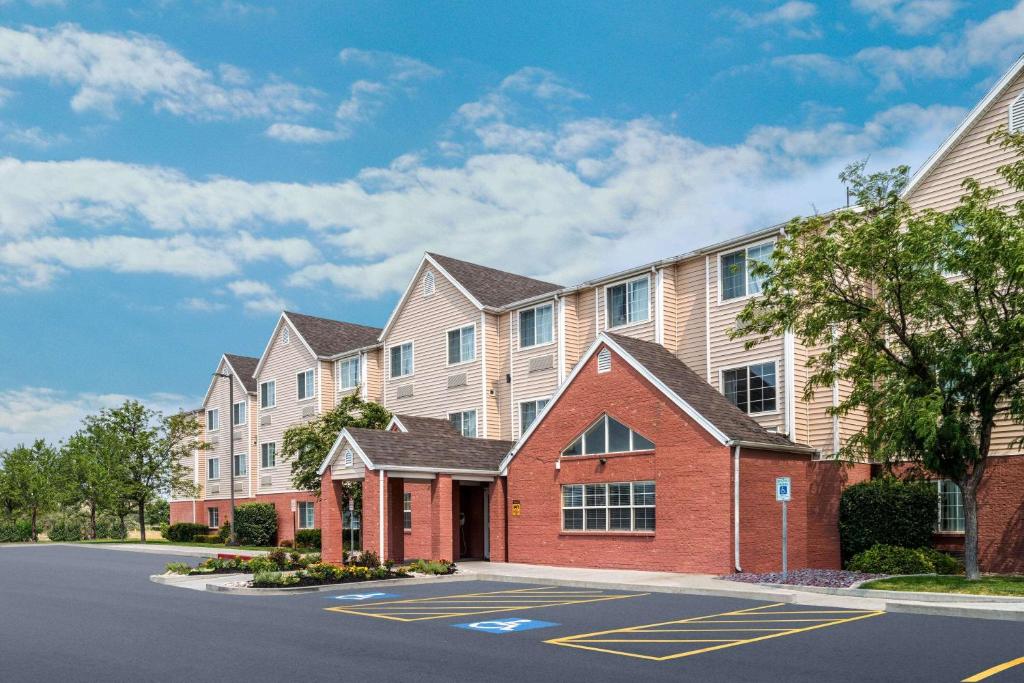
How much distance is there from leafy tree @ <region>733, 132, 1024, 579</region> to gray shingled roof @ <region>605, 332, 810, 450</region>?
10.9 ft

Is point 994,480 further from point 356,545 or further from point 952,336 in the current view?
point 356,545

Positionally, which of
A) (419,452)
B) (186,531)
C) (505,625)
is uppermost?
(419,452)

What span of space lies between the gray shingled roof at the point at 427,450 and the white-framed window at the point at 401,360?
27.6ft

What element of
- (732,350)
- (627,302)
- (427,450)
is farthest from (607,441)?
(627,302)

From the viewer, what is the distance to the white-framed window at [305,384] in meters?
49.8

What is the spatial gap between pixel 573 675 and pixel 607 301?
76.3ft

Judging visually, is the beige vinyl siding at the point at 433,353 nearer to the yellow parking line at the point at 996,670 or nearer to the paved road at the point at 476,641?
the paved road at the point at 476,641

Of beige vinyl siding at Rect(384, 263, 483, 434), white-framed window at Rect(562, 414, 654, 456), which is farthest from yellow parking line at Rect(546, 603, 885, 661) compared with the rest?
beige vinyl siding at Rect(384, 263, 483, 434)

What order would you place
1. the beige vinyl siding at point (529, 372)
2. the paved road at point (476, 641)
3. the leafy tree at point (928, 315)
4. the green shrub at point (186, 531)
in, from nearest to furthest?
the paved road at point (476, 641)
the leafy tree at point (928, 315)
the beige vinyl siding at point (529, 372)
the green shrub at point (186, 531)

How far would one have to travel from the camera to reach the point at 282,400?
52.3 metres

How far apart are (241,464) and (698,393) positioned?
37945 mm

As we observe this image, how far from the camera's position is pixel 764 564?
26.0m

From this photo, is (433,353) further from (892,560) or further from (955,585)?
(955,585)

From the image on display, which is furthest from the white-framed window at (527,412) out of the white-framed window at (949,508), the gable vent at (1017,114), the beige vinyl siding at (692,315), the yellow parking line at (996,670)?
the yellow parking line at (996,670)
